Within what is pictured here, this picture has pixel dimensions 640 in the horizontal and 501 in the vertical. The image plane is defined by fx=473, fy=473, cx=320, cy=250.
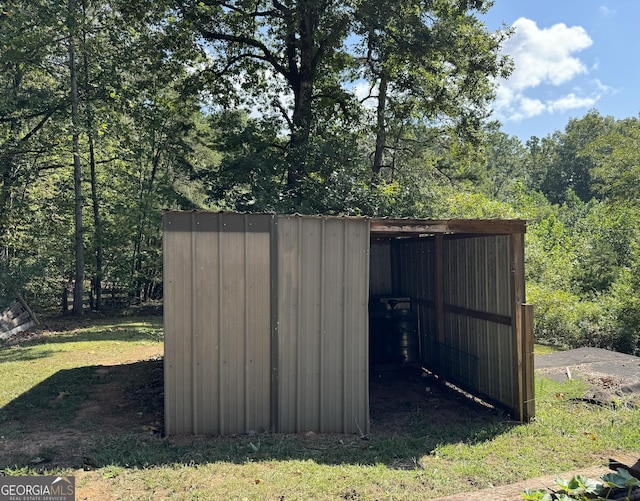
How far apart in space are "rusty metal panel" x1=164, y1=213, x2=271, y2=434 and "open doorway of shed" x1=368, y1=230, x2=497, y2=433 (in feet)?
6.96

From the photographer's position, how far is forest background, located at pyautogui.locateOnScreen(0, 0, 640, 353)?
435 inches

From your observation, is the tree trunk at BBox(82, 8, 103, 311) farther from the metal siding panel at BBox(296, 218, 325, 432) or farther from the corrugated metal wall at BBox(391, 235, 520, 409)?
the metal siding panel at BBox(296, 218, 325, 432)

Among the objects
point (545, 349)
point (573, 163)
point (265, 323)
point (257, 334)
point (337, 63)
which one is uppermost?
point (573, 163)

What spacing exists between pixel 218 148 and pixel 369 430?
9.67 meters

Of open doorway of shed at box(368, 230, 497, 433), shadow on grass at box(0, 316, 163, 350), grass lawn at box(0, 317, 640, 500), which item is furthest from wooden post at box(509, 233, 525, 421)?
shadow on grass at box(0, 316, 163, 350)

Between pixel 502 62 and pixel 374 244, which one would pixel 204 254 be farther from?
pixel 502 62

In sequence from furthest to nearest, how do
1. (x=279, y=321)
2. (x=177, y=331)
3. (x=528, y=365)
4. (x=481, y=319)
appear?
(x=481, y=319)
(x=528, y=365)
(x=279, y=321)
(x=177, y=331)

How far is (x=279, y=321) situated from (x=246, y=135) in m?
8.67

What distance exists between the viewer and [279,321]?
4766mm

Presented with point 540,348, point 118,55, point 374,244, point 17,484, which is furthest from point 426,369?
point 118,55

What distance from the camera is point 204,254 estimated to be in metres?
4.58

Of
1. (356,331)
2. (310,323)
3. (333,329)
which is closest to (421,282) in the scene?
(356,331)

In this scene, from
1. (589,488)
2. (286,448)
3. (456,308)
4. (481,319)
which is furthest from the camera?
(456,308)

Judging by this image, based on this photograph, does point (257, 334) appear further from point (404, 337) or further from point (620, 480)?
point (404, 337)
